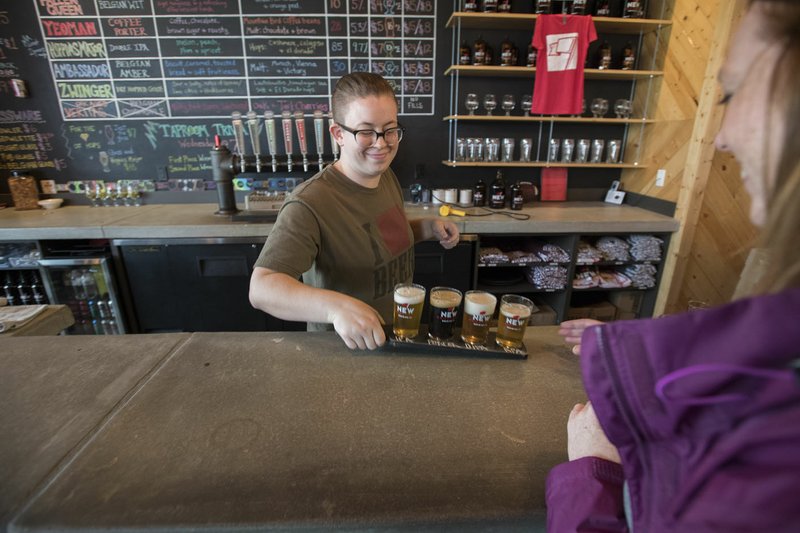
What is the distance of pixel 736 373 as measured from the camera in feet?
1.19

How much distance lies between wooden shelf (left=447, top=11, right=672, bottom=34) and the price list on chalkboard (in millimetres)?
286

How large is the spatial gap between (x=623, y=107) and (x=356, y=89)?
257 cm

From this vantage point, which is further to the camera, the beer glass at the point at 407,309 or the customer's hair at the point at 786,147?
the beer glass at the point at 407,309

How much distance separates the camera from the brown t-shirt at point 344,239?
1.16m

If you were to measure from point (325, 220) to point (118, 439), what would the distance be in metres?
0.78

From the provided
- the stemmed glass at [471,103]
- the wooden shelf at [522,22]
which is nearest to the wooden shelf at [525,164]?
the stemmed glass at [471,103]

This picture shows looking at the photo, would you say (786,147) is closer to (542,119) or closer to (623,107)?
(542,119)

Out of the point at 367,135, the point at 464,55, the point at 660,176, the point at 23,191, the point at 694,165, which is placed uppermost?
the point at 464,55

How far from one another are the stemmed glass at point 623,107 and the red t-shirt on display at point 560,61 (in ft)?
1.51

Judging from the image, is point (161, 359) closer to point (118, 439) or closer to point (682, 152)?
point (118, 439)

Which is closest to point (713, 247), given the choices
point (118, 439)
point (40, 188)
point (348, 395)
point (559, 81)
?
point (559, 81)

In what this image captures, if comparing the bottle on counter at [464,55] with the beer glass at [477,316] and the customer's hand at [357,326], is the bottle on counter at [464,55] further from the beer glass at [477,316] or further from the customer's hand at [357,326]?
the customer's hand at [357,326]

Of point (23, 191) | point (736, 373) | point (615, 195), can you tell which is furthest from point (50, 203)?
point (615, 195)

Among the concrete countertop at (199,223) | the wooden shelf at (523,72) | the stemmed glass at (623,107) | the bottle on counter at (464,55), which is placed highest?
the bottle on counter at (464,55)
